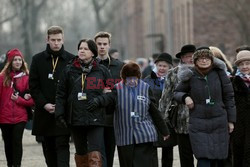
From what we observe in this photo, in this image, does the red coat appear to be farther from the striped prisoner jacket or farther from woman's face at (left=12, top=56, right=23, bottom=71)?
the striped prisoner jacket

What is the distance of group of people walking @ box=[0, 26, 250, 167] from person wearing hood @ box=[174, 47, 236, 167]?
0.01m

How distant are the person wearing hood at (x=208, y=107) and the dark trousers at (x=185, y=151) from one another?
1.95 ft

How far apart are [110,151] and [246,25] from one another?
26.2m

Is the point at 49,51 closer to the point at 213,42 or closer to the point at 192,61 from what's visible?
the point at 192,61

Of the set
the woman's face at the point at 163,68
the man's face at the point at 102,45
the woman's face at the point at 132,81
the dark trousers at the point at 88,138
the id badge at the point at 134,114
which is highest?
the man's face at the point at 102,45

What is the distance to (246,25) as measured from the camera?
123 feet

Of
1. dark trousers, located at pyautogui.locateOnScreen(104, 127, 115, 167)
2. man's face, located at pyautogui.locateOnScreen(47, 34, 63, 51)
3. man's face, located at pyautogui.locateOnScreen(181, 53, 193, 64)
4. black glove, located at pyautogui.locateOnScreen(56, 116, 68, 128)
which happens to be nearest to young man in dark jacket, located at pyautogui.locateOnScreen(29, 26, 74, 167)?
man's face, located at pyautogui.locateOnScreen(47, 34, 63, 51)

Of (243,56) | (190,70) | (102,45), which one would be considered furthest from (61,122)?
(243,56)

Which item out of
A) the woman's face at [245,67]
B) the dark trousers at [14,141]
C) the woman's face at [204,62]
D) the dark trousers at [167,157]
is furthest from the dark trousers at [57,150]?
the woman's face at [245,67]

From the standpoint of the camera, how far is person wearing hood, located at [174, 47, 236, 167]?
34.6 feet

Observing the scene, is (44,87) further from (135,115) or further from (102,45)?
(135,115)

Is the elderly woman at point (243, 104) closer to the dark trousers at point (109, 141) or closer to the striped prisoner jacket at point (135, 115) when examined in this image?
the striped prisoner jacket at point (135, 115)

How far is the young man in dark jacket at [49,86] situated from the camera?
11703mm

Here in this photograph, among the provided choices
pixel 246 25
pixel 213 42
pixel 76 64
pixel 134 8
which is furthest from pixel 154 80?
pixel 134 8
